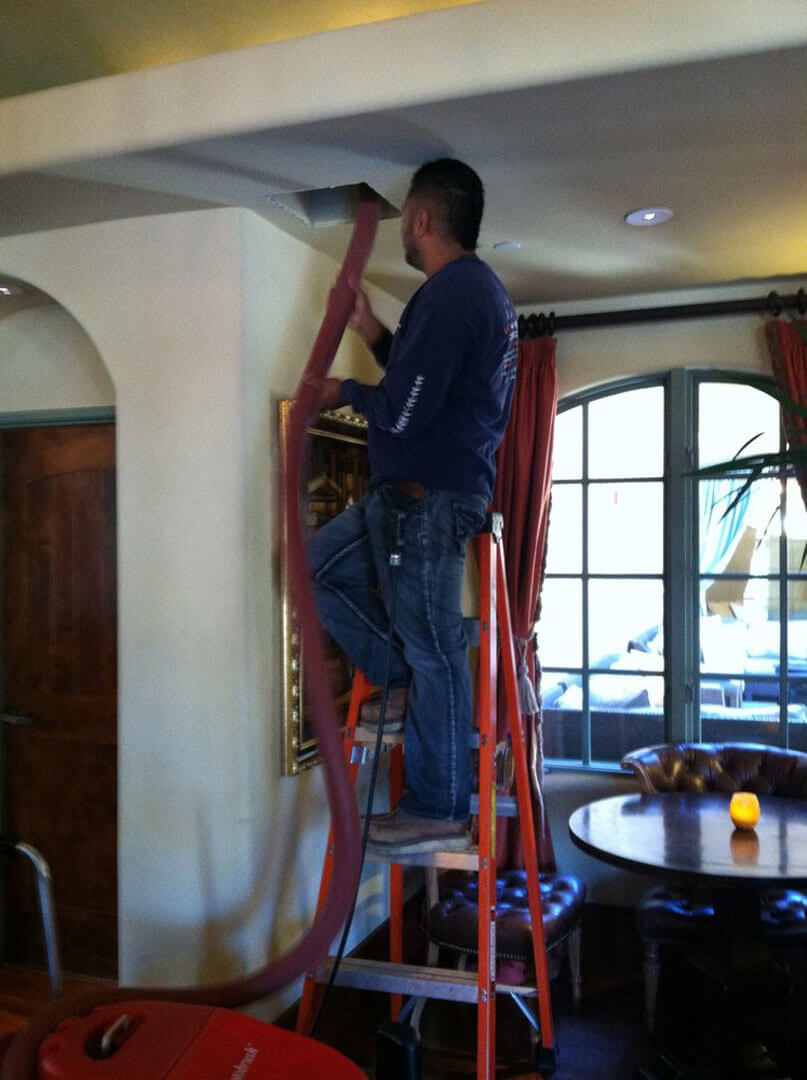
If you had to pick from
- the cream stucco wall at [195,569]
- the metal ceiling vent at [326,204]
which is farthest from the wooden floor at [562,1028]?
the metal ceiling vent at [326,204]

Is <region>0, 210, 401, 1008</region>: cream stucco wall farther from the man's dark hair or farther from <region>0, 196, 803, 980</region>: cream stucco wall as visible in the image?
the man's dark hair

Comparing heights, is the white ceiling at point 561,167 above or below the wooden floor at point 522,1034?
above

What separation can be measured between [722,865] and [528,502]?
68.1 inches

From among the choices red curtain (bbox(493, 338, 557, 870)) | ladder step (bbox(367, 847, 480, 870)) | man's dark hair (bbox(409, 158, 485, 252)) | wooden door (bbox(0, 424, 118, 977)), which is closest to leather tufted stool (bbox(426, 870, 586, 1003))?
red curtain (bbox(493, 338, 557, 870))

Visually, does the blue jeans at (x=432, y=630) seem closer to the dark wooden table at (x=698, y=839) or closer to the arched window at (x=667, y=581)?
the dark wooden table at (x=698, y=839)

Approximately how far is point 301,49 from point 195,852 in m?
2.22

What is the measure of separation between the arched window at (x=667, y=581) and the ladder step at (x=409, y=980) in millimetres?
1872

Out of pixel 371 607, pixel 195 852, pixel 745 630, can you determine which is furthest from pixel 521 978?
pixel 745 630

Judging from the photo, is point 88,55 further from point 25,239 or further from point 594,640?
point 594,640

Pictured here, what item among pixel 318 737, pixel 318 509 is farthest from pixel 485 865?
pixel 318 509

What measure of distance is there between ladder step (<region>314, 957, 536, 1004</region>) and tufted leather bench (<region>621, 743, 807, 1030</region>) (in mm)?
1110

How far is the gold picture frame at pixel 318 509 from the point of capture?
2986mm

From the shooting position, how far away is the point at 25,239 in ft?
10.2

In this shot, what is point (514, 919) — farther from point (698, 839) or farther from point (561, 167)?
point (561, 167)
